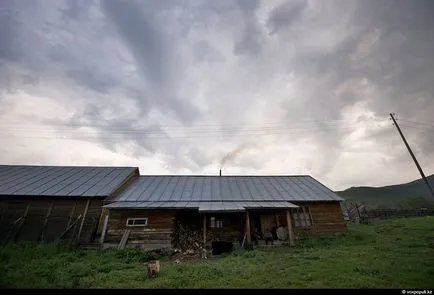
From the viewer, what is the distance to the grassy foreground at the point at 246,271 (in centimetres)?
753

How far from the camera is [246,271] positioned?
9625 mm

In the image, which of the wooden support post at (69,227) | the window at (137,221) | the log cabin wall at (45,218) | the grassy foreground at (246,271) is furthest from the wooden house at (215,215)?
the grassy foreground at (246,271)

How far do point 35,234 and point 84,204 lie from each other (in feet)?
12.6

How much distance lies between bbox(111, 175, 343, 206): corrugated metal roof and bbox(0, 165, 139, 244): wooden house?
1997 millimetres

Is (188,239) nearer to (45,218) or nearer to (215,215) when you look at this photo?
(215,215)

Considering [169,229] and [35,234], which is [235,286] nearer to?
[169,229]

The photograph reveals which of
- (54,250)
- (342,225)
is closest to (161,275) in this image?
(54,250)

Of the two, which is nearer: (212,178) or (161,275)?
(161,275)

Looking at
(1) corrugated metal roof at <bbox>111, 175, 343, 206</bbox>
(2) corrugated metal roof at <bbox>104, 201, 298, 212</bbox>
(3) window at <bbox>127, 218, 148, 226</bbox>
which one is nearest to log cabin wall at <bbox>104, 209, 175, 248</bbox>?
(3) window at <bbox>127, 218, 148, 226</bbox>

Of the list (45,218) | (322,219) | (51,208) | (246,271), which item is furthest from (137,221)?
(322,219)

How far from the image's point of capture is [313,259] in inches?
452

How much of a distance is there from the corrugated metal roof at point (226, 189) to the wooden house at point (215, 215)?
79mm

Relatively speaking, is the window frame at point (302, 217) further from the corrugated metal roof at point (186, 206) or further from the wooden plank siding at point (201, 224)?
the corrugated metal roof at point (186, 206)
